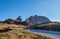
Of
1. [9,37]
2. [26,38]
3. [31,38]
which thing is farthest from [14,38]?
[31,38]

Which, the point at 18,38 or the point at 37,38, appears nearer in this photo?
the point at 18,38

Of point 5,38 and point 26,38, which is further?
point 26,38

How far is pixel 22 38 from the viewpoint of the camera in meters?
29.7

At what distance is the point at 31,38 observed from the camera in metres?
32.7

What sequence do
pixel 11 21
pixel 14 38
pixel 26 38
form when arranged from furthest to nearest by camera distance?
pixel 11 21, pixel 26 38, pixel 14 38

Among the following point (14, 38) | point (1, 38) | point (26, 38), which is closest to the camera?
point (1, 38)

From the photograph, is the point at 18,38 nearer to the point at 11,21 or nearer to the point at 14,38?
the point at 14,38

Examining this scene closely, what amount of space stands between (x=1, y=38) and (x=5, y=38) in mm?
609

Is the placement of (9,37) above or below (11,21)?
below

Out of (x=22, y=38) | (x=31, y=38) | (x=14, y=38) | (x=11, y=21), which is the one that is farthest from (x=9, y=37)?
(x=11, y=21)

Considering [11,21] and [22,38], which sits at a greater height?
[11,21]

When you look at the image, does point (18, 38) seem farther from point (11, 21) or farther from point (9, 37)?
point (11, 21)

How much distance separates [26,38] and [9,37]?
4.44 metres

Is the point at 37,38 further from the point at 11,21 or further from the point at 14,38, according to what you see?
the point at 11,21
